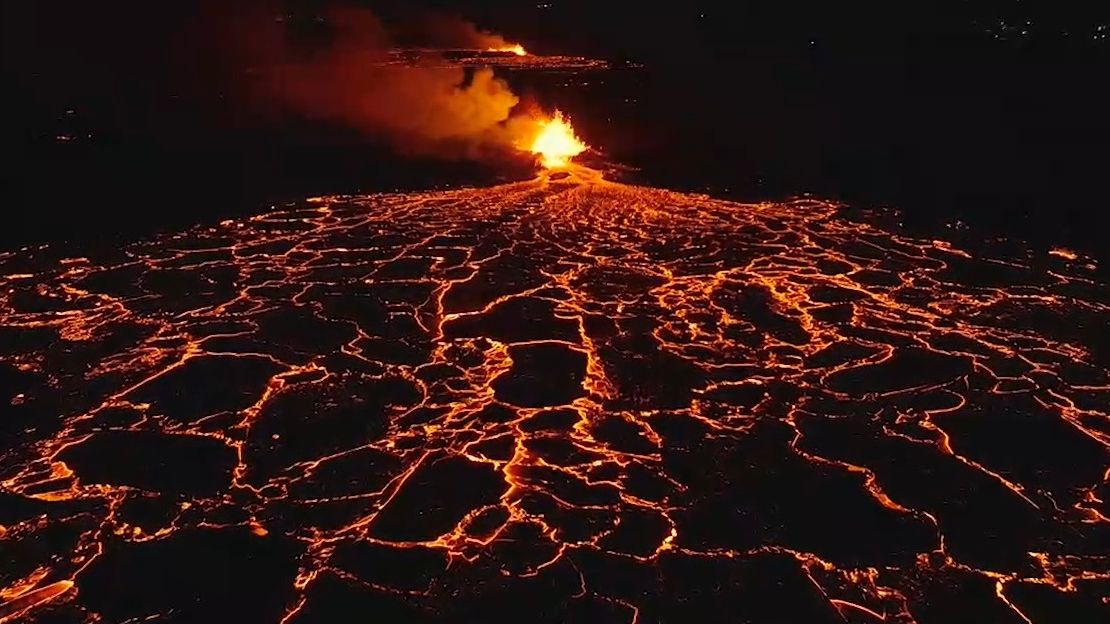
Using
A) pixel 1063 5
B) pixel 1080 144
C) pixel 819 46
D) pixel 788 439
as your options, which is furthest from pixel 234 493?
pixel 1063 5

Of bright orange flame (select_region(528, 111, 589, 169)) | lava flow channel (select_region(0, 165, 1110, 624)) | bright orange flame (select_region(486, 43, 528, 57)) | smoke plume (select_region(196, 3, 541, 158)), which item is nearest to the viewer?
lava flow channel (select_region(0, 165, 1110, 624))

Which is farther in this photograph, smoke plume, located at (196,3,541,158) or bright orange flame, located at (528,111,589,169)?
smoke plume, located at (196,3,541,158)

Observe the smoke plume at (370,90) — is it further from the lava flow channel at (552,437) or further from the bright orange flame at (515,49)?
the lava flow channel at (552,437)

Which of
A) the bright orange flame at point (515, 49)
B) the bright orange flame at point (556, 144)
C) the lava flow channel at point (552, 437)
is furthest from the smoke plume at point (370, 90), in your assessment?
the lava flow channel at point (552, 437)

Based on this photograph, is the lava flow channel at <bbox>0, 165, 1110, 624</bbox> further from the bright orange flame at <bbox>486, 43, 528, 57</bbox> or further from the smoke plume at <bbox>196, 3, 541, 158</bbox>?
the bright orange flame at <bbox>486, 43, 528, 57</bbox>

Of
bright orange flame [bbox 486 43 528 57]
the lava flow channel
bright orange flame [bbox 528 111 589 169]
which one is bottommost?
the lava flow channel

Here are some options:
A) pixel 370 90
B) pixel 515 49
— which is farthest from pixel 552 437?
pixel 515 49

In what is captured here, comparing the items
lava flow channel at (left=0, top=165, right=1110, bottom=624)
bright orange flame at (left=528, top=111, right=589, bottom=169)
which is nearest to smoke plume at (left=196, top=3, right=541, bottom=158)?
bright orange flame at (left=528, top=111, right=589, bottom=169)

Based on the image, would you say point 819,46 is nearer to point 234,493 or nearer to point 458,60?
point 458,60
